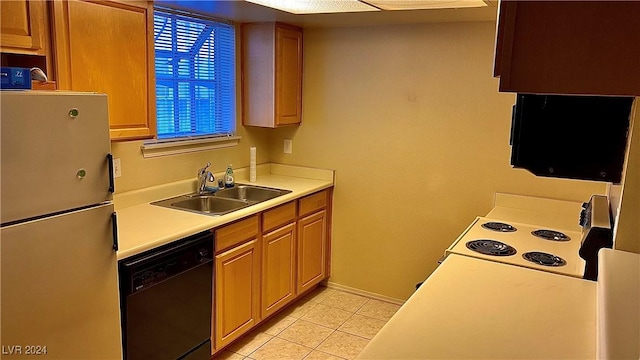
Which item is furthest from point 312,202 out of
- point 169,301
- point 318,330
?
point 169,301

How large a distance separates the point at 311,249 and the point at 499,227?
4.90 feet

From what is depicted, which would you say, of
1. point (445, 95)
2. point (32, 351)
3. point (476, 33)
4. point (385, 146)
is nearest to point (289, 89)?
point (385, 146)

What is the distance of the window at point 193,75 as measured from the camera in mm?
3078

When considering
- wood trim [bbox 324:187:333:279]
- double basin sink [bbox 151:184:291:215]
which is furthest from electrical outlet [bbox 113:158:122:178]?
wood trim [bbox 324:187:333:279]

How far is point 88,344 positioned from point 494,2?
2.49m

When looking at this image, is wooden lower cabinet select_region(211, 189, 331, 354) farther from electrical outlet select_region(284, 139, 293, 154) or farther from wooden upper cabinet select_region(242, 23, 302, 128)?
wooden upper cabinet select_region(242, 23, 302, 128)

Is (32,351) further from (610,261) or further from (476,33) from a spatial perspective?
(476,33)

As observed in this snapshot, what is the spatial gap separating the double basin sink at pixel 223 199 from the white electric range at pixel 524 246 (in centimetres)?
134

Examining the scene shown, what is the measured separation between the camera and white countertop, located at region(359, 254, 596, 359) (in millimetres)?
1358

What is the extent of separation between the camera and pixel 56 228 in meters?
1.81

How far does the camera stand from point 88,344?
79.0 inches

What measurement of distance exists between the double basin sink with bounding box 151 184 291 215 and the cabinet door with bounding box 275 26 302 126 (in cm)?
56

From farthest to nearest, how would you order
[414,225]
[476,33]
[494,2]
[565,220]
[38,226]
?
1. [414,225]
2. [476,33]
3. [565,220]
4. [494,2]
5. [38,226]

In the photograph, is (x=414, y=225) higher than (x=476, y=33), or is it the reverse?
(x=476, y=33)
